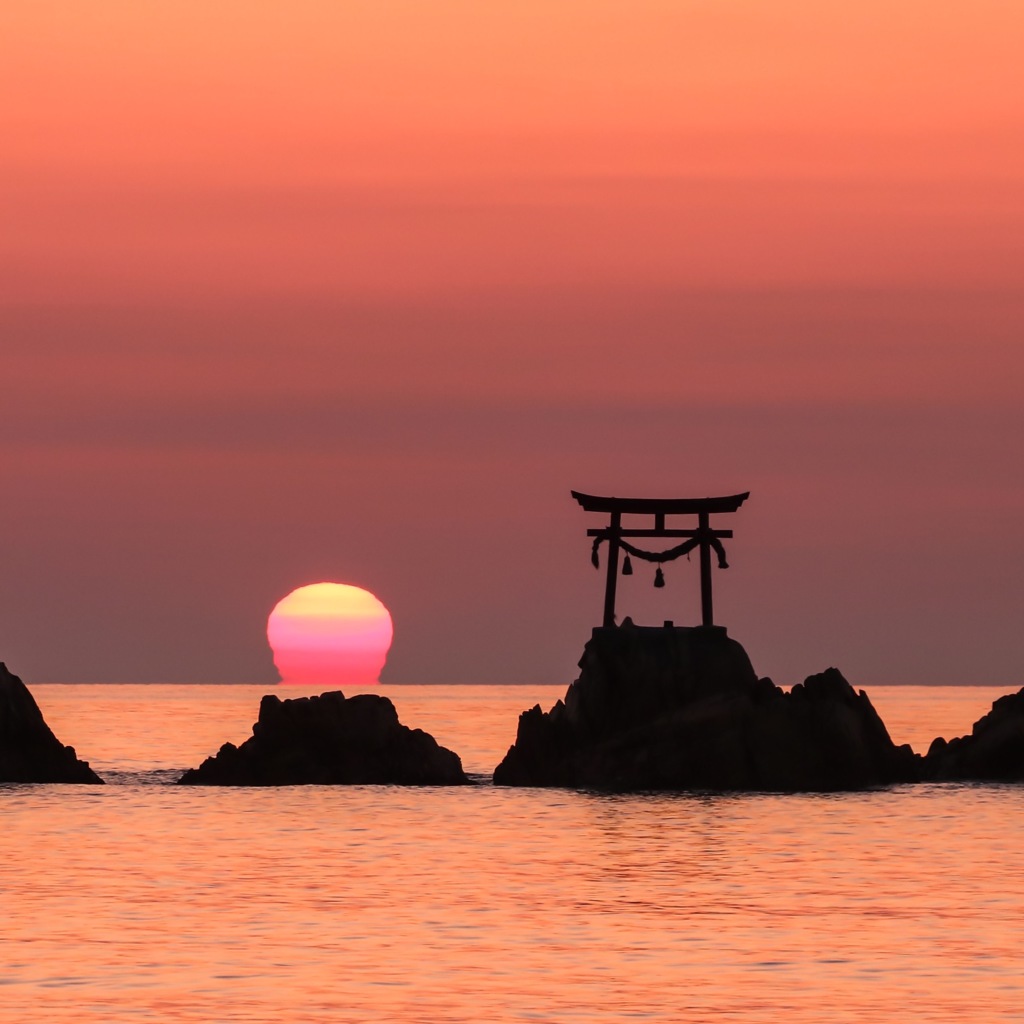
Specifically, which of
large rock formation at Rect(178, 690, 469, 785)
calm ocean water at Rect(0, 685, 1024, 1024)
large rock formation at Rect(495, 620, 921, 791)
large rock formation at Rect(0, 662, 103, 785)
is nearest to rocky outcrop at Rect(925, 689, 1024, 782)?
calm ocean water at Rect(0, 685, 1024, 1024)

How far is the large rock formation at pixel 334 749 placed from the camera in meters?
66.9

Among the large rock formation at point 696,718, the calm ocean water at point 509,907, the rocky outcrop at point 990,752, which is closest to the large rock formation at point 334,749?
the calm ocean water at point 509,907

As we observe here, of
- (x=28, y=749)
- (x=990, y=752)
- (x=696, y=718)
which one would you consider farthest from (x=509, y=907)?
(x=990, y=752)

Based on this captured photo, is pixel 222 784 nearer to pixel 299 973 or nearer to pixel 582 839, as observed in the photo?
pixel 582 839

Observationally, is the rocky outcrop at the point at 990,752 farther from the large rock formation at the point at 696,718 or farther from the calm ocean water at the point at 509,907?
the large rock formation at the point at 696,718

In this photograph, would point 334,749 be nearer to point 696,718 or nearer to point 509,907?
point 696,718

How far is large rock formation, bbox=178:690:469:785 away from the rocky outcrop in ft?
53.5

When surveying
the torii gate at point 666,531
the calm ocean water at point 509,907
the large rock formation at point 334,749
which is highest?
the torii gate at point 666,531

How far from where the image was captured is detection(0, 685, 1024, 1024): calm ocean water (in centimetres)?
2728

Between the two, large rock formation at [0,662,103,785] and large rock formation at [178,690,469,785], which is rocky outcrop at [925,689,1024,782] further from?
large rock formation at [0,662,103,785]

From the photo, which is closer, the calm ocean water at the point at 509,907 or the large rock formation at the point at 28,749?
the calm ocean water at the point at 509,907

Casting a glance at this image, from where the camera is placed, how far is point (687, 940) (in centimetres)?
3309

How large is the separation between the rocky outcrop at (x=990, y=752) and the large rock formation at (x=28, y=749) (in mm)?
27947

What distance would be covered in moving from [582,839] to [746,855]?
16.8 ft
